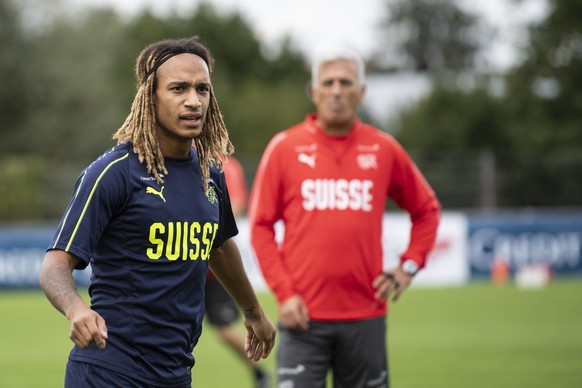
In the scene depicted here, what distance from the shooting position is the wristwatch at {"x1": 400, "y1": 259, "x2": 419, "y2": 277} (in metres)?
6.61

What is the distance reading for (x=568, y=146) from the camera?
39.9 meters

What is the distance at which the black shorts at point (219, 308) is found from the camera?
33.6 feet


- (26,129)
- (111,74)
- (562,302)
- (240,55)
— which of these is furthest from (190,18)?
(562,302)

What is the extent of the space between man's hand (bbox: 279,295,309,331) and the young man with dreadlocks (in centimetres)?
157

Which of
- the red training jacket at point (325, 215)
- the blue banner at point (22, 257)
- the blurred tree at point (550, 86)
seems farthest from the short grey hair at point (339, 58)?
the blurred tree at point (550, 86)

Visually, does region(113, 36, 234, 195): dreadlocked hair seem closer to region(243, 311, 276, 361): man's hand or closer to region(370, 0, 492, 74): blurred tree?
region(243, 311, 276, 361): man's hand

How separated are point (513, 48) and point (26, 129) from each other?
21316 millimetres

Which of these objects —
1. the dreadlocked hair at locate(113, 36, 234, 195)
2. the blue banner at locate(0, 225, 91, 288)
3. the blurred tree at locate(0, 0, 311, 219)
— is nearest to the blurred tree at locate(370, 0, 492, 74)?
the blurred tree at locate(0, 0, 311, 219)

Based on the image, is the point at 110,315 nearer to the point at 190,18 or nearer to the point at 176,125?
the point at 176,125

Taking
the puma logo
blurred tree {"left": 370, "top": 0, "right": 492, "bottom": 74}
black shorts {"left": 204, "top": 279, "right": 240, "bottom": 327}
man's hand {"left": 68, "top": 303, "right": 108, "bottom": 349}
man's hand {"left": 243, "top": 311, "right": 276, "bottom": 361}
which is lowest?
man's hand {"left": 68, "top": 303, "right": 108, "bottom": 349}

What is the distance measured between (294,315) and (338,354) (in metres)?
0.39

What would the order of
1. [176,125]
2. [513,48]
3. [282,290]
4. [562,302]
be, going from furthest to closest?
[513,48], [562,302], [282,290], [176,125]

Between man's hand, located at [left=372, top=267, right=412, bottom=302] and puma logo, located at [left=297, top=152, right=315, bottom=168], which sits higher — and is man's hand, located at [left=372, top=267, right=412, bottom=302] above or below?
below

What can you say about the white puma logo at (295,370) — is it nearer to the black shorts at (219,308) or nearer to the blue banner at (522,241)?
the black shorts at (219,308)
